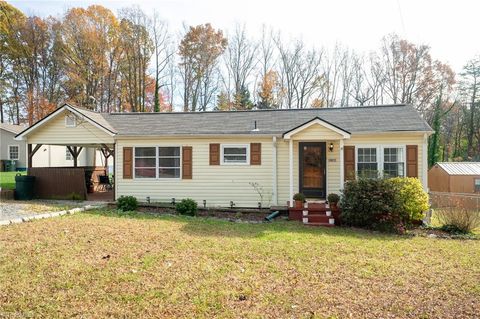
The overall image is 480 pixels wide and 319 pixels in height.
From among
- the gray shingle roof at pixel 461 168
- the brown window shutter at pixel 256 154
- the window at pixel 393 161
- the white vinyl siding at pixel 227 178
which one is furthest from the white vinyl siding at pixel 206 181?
the gray shingle roof at pixel 461 168

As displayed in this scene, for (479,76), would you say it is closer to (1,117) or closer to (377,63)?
(377,63)

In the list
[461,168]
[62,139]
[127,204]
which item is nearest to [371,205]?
[127,204]

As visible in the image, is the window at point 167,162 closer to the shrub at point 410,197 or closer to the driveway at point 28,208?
the driveway at point 28,208

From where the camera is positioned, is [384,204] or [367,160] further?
[367,160]

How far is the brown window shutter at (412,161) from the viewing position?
36.0 feet

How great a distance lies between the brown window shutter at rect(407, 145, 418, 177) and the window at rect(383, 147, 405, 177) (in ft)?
0.67

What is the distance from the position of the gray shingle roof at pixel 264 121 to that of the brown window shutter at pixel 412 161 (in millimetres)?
738

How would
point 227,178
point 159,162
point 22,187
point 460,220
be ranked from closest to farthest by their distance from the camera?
point 460,220 < point 227,178 < point 159,162 < point 22,187

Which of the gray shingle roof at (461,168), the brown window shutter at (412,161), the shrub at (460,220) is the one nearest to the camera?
the shrub at (460,220)

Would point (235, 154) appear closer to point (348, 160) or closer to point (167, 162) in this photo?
point (167, 162)

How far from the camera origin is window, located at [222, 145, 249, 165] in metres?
11.9

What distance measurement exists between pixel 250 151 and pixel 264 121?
1.82m

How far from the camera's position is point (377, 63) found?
30.8 m

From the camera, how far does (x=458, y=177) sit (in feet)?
56.8
